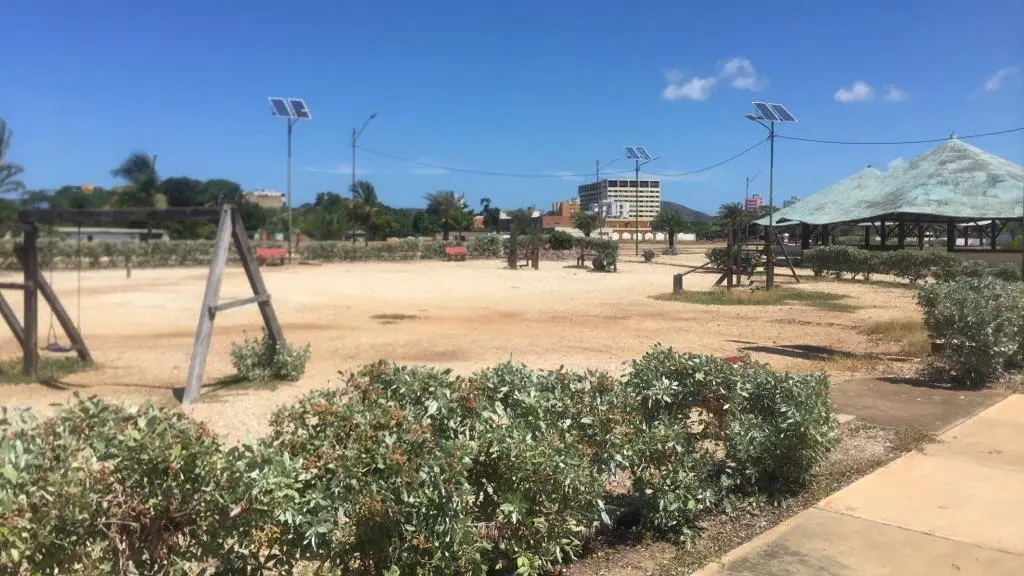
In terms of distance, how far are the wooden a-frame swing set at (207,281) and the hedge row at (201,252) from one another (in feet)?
69.6

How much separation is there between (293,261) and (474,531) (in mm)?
44190

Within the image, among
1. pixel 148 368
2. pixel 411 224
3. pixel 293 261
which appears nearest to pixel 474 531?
pixel 148 368

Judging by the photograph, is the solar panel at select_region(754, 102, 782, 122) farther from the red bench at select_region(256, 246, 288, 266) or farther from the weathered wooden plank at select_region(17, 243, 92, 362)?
the weathered wooden plank at select_region(17, 243, 92, 362)

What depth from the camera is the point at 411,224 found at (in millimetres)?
141000

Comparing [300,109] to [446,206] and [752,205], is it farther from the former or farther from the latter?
[752,205]

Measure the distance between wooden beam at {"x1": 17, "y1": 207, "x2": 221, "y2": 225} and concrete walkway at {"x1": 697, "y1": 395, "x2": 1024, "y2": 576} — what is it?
26.1 feet

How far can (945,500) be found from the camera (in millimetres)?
4562

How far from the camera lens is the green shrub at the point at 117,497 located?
2314 mm

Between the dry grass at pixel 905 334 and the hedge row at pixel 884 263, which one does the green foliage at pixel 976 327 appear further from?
the hedge row at pixel 884 263

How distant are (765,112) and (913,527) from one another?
37.5 metres

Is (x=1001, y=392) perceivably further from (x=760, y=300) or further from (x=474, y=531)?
(x=760, y=300)

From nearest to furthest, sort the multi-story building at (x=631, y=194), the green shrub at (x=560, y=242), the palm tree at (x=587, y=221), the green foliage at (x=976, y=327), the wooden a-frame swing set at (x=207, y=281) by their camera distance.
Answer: the green foliage at (x=976, y=327) → the wooden a-frame swing set at (x=207, y=281) → the green shrub at (x=560, y=242) → the palm tree at (x=587, y=221) → the multi-story building at (x=631, y=194)

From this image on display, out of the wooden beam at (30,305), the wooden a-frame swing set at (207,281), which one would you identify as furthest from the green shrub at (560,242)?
the wooden beam at (30,305)

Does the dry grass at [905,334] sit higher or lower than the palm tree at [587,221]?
lower
